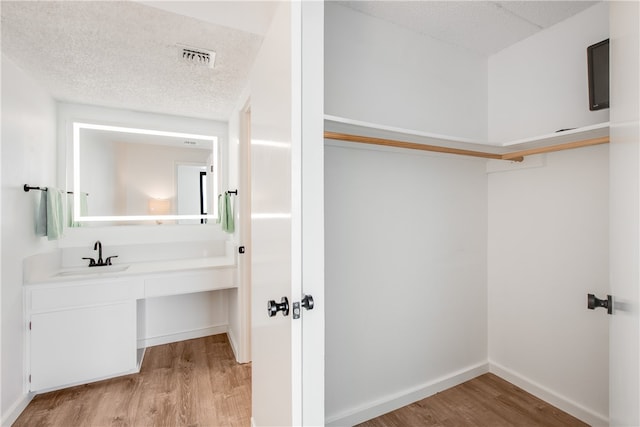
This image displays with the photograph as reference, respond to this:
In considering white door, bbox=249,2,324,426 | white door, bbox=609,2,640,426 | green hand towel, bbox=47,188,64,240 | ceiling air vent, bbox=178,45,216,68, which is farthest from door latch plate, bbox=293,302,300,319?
green hand towel, bbox=47,188,64,240

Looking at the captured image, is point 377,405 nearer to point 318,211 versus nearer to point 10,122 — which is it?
point 318,211

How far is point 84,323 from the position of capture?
209cm

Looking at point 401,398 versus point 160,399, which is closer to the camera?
point 401,398

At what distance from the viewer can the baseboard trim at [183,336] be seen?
9.08 ft

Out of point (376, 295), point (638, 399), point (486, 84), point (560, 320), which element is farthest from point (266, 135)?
point (560, 320)

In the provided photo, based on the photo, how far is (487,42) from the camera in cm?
203

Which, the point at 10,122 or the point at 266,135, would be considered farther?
the point at 10,122

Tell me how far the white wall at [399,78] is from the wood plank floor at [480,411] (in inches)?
69.4

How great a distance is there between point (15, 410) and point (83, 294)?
0.72 meters

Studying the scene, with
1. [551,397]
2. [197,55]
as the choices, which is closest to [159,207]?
[197,55]

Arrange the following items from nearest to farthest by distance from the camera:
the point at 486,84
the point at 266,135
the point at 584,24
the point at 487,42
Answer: the point at 266,135 → the point at 584,24 → the point at 487,42 → the point at 486,84

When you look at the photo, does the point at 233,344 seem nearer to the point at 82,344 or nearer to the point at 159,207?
the point at 82,344

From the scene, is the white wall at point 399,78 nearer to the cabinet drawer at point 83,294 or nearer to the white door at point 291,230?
the white door at point 291,230

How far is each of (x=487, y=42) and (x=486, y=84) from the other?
301 mm
